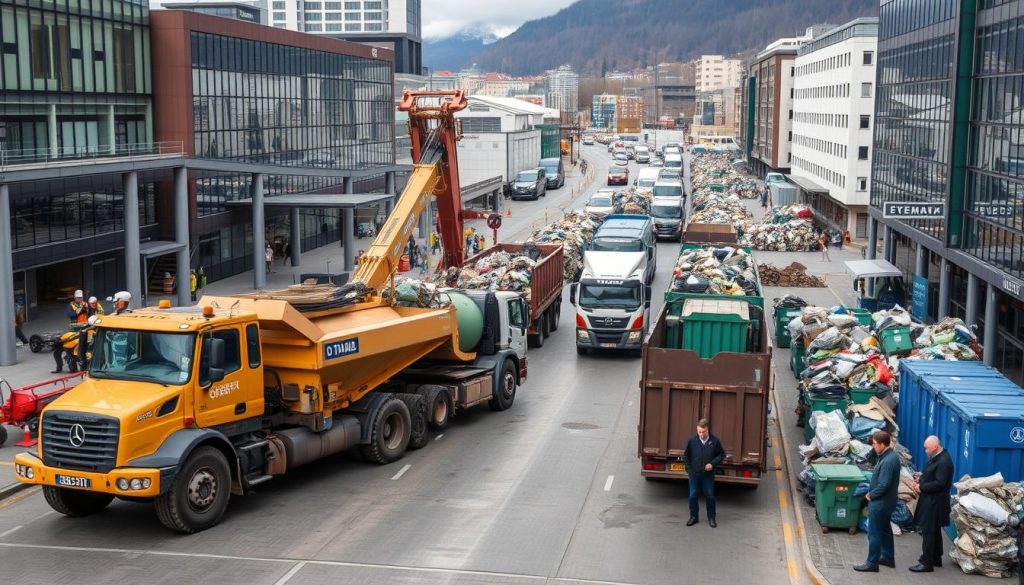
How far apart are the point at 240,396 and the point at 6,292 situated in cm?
1457

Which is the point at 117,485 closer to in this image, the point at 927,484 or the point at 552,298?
the point at 927,484

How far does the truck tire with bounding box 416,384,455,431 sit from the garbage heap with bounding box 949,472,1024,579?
391 inches

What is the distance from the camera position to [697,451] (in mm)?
15859

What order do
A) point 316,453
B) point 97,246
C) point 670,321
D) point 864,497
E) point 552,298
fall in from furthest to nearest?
1. point 97,246
2. point 552,298
3. point 670,321
4. point 316,453
5. point 864,497

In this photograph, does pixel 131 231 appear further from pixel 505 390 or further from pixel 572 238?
pixel 572 238

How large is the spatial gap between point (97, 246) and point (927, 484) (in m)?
29.6

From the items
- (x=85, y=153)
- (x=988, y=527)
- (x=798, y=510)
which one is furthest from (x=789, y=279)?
(x=988, y=527)

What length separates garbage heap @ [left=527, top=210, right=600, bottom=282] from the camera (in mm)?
46344

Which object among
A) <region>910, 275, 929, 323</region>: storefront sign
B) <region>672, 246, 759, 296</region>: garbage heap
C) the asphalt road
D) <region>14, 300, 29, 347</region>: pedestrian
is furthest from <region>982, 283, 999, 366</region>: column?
<region>14, 300, 29, 347</region>: pedestrian

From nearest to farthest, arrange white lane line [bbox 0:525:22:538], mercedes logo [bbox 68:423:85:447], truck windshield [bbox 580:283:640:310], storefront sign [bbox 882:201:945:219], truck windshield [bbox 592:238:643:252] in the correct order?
mercedes logo [bbox 68:423:85:447], white lane line [bbox 0:525:22:538], truck windshield [bbox 580:283:640:310], storefront sign [bbox 882:201:945:219], truck windshield [bbox 592:238:643:252]

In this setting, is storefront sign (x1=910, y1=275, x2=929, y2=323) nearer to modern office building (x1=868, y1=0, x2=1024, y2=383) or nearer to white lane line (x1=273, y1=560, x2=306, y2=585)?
modern office building (x1=868, y1=0, x2=1024, y2=383)

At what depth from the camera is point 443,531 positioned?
1564cm

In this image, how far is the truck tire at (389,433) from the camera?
63.0 feet

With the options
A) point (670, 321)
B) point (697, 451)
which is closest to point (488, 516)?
point (697, 451)
